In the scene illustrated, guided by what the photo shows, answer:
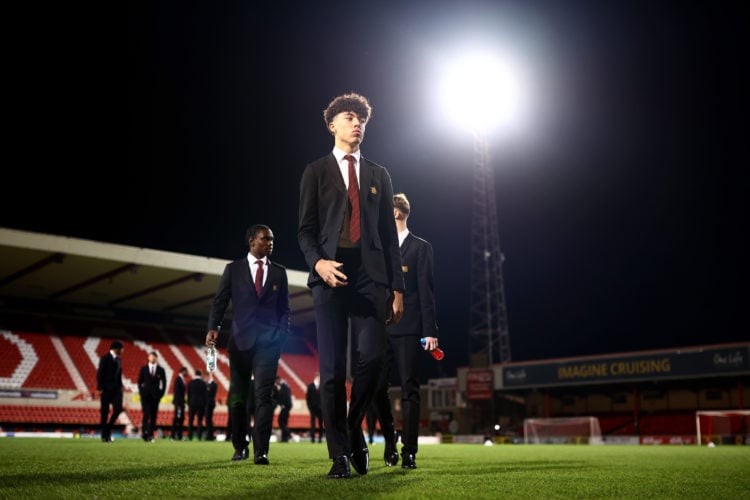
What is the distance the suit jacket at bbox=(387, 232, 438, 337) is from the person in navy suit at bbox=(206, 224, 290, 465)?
1.26 m

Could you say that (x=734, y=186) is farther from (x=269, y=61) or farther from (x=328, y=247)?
(x=328, y=247)

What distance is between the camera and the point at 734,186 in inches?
1640

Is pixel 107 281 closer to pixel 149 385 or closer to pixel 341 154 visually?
pixel 149 385

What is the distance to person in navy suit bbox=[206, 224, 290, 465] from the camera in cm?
622

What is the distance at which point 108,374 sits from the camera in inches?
508

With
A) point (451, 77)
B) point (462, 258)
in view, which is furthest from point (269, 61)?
point (462, 258)

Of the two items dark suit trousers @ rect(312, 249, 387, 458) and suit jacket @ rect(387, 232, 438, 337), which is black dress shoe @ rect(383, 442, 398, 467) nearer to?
suit jacket @ rect(387, 232, 438, 337)

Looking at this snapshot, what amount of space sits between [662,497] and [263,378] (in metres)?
3.84

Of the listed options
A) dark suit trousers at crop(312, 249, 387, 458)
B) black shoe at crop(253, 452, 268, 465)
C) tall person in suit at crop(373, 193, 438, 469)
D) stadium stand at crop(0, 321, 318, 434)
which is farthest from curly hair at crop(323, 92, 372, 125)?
stadium stand at crop(0, 321, 318, 434)

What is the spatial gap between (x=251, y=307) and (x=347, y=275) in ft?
8.83

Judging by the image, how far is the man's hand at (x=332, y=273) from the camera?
3.70 m

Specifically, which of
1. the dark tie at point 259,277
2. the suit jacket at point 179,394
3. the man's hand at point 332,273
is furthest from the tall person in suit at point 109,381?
the man's hand at point 332,273

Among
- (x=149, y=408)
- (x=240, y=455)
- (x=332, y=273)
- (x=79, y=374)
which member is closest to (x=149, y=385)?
(x=149, y=408)

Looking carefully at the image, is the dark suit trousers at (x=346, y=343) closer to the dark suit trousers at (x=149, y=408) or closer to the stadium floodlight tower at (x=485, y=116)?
the dark suit trousers at (x=149, y=408)
